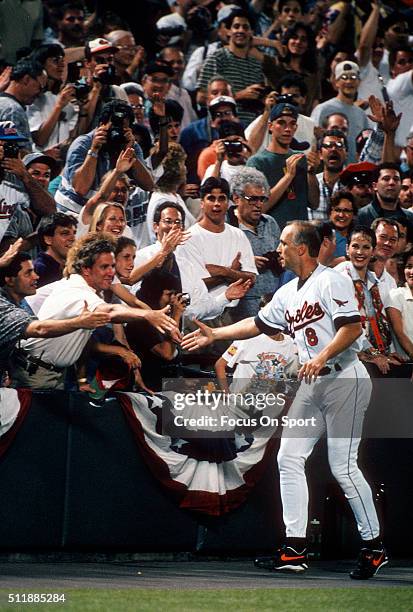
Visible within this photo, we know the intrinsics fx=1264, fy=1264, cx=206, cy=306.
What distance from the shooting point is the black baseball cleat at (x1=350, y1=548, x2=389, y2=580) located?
327 inches

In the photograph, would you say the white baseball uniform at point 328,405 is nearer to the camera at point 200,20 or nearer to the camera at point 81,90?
the camera at point 81,90

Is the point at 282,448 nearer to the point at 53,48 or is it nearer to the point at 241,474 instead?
the point at 241,474

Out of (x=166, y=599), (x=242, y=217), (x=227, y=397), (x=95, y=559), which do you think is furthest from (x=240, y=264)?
(x=166, y=599)

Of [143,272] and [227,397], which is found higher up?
[143,272]

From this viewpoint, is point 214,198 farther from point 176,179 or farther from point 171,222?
point 176,179

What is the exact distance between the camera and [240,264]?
10.7 metres

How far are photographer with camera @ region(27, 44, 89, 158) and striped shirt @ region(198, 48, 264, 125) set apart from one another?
2.13m

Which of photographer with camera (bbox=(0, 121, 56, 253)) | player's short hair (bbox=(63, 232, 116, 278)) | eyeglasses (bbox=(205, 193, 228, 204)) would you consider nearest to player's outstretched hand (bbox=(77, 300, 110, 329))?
player's short hair (bbox=(63, 232, 116, 278))

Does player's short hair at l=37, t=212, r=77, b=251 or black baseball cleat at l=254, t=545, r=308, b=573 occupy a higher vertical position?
player's short hair at l=37, t=212, r=77, b=251

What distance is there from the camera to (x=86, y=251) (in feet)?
29.5

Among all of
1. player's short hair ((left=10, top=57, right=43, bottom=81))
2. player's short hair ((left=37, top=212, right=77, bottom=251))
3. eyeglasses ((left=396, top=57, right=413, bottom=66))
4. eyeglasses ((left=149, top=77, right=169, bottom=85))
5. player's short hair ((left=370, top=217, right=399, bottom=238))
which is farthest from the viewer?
eyeglasses ((left=396, top=57, right=413, bottom=66))

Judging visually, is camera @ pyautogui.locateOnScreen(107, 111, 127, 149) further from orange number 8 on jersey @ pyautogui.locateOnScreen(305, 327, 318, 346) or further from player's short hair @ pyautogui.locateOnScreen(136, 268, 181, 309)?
orange number 8 on jersey @ pyautogui.locateOnScreen(305, 327, 318, 346)

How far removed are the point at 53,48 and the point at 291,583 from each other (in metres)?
6.61

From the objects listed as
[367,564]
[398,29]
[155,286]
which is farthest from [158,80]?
[367,564]
